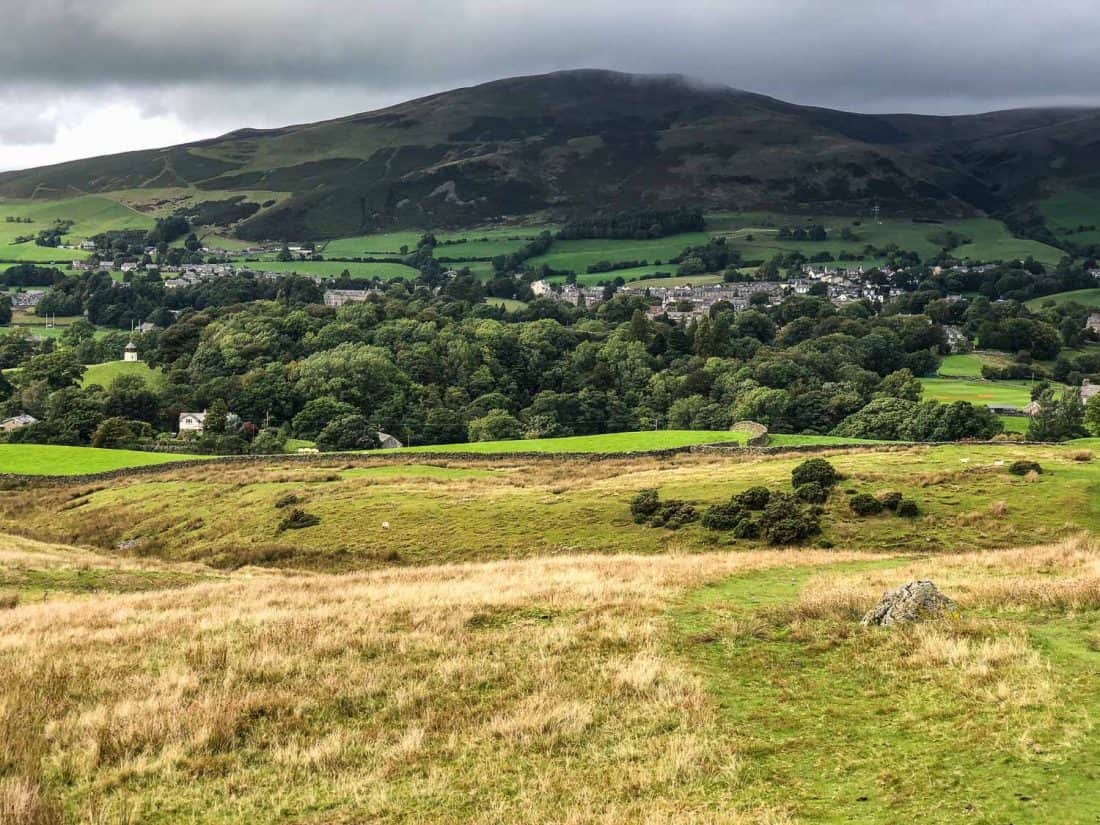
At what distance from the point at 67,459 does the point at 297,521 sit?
134ft

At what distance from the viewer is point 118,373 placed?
14675 centimetres

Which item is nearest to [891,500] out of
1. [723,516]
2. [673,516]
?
[723,516]

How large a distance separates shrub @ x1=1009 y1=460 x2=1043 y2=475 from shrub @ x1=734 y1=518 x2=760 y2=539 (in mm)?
15136

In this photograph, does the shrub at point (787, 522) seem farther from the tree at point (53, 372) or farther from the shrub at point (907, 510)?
the tree at point (53, 372)

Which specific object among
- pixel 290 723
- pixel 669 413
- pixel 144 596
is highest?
pixel 290 723

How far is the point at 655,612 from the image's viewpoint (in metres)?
21.1

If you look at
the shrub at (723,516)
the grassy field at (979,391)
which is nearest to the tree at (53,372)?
the shrub at (723,516)

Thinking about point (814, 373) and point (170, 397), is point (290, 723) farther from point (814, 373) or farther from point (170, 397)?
point (814, 373)

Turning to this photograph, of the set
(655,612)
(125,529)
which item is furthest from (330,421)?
(655,612)

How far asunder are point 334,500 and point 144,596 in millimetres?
28998

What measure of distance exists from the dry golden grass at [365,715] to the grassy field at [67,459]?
60.1 meters

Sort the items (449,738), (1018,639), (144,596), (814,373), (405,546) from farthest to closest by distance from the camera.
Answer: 1. (814,373)
2. (405,546)
3. (144,596)
4. (1018,639)
5. (449,738)

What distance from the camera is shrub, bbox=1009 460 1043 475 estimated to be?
153 ft

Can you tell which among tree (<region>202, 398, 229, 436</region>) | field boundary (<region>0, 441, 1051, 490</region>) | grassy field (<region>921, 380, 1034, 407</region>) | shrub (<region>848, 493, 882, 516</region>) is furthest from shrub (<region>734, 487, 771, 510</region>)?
grassy field (<region>921, 380, 1034, 407</region>)
